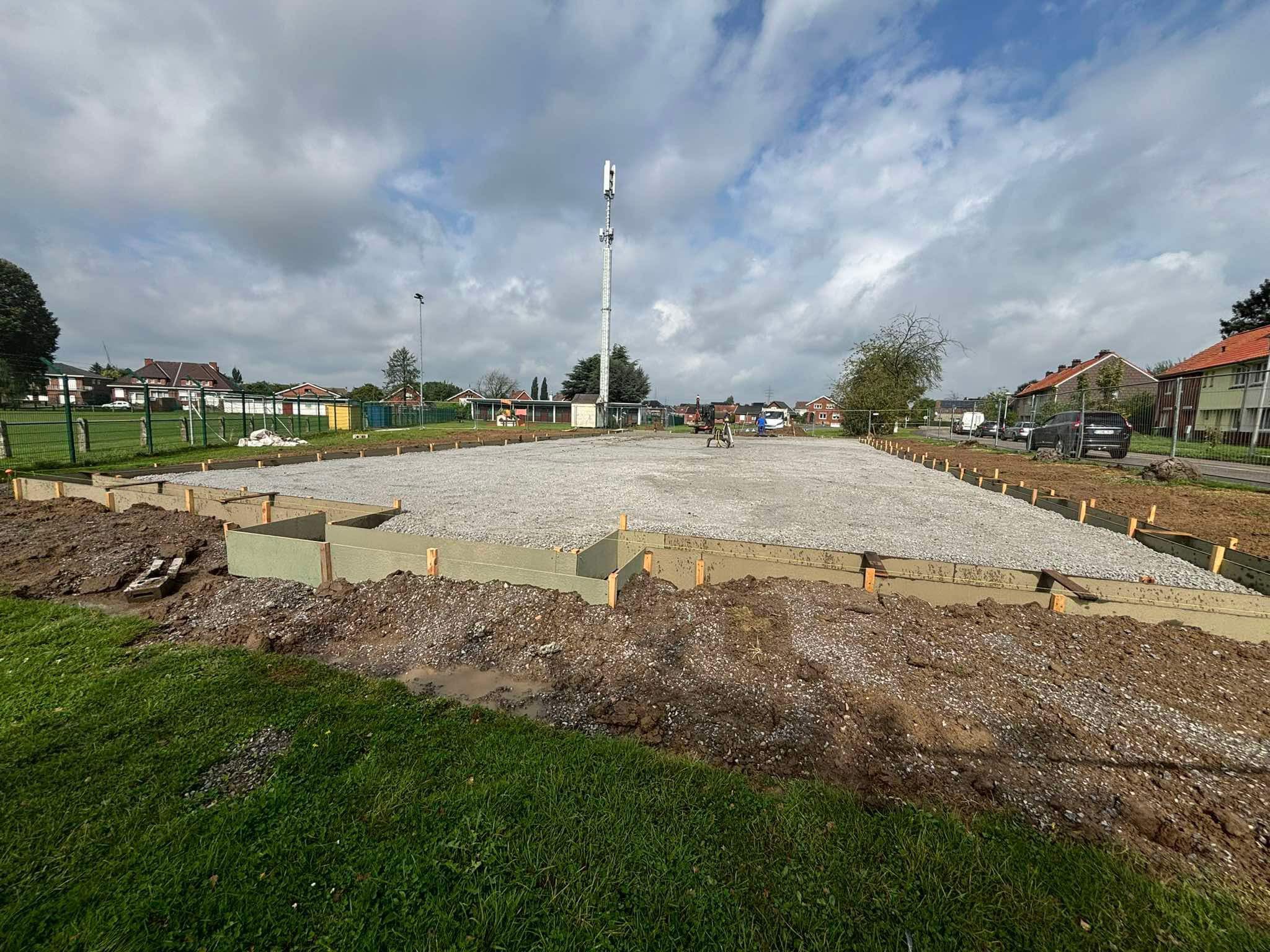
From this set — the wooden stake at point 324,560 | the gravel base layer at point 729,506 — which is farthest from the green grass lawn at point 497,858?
the gravel base layer at point 729,506

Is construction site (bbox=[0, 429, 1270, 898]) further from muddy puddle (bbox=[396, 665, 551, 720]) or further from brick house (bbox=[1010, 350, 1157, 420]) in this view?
brick house (bbox=[1010, 350, 1157, 420])

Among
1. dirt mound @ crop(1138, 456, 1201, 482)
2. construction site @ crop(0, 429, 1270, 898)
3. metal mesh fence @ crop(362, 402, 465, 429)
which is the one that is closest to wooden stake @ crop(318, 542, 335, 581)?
construction site @ crop(0, 429, 1270, 898)

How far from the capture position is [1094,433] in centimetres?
1437

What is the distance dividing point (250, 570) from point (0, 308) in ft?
218

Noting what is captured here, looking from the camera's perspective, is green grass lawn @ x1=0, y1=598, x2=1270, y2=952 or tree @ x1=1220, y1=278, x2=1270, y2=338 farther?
tree @ x1=1220, y1=278, x2=1270, y2=338

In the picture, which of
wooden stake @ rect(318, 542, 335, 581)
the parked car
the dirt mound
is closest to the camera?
wooden stake @ rect(318, 542, 335, 581)

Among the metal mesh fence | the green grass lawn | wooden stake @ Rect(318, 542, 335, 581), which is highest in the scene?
the metal mesh fence

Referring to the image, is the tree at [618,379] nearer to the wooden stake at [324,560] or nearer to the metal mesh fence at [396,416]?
the metal mesh fence at [396,416]

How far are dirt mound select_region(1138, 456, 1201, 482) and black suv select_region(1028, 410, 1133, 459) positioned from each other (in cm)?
356

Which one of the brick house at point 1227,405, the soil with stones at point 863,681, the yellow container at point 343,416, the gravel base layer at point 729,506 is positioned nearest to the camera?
the soil with stones at point 863,681

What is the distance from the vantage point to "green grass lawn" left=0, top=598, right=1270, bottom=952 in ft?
5.18

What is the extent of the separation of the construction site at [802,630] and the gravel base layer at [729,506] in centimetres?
9

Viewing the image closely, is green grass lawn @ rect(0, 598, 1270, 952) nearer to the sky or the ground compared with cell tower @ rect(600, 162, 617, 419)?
nearer to the ground

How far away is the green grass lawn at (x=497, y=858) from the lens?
1.58m
